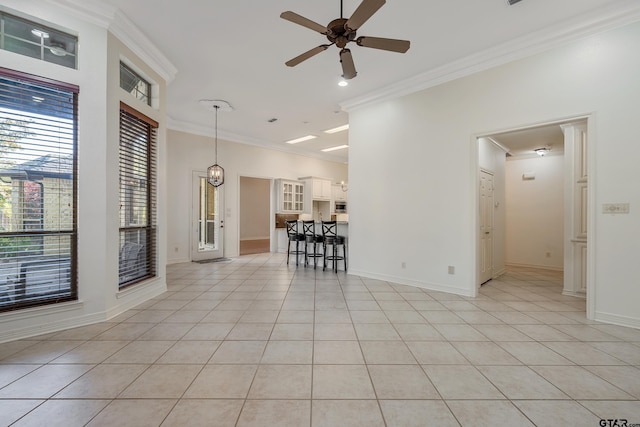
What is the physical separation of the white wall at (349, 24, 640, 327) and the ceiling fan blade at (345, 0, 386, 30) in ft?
8.06

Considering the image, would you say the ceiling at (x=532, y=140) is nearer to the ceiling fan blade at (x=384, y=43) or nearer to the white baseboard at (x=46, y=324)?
the ceiling fan blade at (x=384, y=43)

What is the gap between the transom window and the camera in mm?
2617

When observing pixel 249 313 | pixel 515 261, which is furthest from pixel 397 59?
pixel 515 261

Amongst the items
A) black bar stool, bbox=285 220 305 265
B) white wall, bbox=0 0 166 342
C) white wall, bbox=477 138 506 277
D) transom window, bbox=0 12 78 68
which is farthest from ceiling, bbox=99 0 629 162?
black bar stool, bbox=285 220 305 265

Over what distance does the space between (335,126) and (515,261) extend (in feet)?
18.0

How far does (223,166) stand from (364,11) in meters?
5.90

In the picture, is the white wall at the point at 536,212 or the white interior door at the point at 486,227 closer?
the white interior door at the point at 486,227

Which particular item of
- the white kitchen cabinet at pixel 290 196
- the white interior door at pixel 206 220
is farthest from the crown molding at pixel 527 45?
the white interior door at pixel 206 220

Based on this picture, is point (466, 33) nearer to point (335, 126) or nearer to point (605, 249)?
point (605, 249)

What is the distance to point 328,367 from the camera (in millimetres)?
2139

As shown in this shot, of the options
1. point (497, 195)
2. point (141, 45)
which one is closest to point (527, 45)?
point (497, 195)

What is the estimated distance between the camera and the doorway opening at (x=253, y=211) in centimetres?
1127

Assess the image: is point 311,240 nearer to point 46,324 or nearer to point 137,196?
point 137,196

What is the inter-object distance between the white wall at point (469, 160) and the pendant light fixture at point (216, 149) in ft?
8.40
